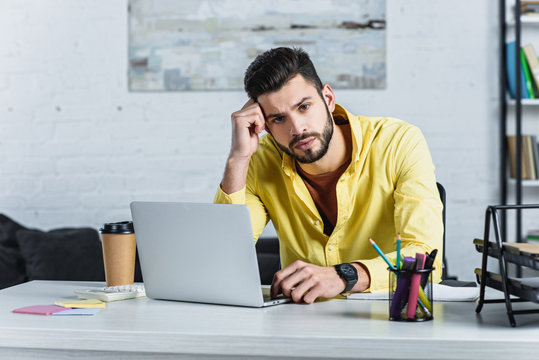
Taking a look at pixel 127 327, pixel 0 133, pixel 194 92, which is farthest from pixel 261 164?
pixel 0 133

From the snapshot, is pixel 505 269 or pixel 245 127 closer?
pixel 505 269

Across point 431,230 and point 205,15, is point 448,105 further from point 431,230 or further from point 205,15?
point 431,230

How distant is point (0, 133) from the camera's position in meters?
3.54

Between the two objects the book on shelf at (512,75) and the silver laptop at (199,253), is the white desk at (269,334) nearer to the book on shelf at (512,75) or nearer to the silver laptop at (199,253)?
the silver laptop at (199,253)

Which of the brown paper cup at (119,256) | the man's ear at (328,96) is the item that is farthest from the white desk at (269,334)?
the man's ear at (328,96)

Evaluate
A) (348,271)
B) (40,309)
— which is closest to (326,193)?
(348,271)

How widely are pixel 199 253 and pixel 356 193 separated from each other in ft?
2.15

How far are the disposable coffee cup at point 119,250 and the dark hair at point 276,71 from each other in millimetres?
513

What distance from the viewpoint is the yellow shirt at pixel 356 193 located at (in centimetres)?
178

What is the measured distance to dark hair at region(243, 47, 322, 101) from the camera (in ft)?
5.67

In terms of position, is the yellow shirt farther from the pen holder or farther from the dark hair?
the pen holder

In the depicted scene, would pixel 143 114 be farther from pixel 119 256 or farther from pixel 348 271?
pixel 348 271

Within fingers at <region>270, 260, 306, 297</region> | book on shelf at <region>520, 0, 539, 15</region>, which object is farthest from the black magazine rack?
book on shelf at <region>520, 0, 539, 15</region>

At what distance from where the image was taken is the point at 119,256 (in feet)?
5.06
